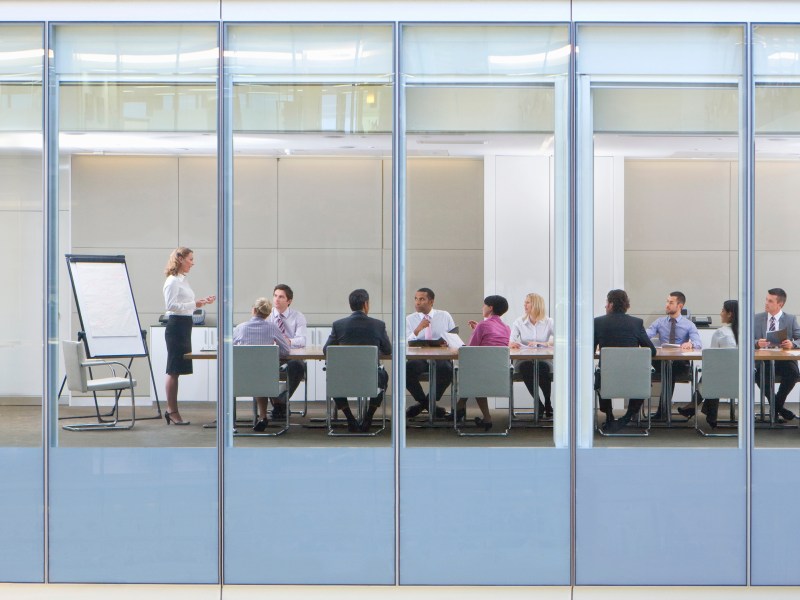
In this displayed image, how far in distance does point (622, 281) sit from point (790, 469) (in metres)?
1.93

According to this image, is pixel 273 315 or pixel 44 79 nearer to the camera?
pixel 44 79

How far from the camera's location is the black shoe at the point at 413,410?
5.94 m

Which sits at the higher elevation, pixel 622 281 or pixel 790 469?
pixel 622 281

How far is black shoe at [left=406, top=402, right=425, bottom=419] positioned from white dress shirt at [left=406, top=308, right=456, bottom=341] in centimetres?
45

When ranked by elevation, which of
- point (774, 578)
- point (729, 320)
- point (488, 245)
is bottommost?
point (774, 578)

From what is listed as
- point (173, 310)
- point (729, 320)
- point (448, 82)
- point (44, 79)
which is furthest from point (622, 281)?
point (44, 79)

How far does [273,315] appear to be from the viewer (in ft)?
21.8

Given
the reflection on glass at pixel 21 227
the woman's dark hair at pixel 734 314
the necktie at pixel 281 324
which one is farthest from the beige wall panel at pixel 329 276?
the woman's dark hair at pixel 734 314

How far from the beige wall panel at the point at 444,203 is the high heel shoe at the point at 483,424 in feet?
3.85

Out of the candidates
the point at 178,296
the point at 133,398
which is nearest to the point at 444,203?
the point at 178,296

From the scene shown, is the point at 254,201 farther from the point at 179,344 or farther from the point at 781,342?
the point at 781,342

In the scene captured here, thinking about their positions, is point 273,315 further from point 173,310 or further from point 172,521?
point 172,521

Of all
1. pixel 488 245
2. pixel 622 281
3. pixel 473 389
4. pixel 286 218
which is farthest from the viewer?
pixel 488 245

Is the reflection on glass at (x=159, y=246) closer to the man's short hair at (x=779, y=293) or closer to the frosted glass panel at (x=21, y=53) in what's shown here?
the frosted glass panel at (x=21, y=53)
